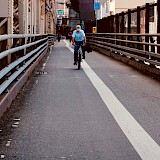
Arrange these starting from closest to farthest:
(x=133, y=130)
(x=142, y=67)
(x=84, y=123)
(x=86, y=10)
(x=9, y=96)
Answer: (x=133, y=130)
(x=84, y=123)
(x=9, y=96)
(x=142, y=67)
(x=86, y=10)

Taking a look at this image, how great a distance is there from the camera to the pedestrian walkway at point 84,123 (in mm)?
6059

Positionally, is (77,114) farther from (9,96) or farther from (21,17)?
(21,17)

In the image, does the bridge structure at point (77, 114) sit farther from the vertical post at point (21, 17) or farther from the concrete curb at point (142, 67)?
the vertical post at point (21, 17)

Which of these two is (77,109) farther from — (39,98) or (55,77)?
(55,77)

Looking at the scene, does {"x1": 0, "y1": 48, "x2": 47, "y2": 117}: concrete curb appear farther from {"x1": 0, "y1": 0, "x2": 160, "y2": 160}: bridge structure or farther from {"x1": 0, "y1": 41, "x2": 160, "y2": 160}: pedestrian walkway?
{"x1": 0, "y1": 41, "x2": 160, "y2": 160}: pedestrian walkway

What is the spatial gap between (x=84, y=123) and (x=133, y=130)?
95 centimetres

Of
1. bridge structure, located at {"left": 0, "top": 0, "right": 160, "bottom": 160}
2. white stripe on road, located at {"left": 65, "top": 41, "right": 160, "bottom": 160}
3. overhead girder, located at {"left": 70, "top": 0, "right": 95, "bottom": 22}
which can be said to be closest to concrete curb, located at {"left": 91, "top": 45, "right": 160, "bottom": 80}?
bridge structure, located at {"left": 0, "top": 0, "right": 160, "bottom": 160}

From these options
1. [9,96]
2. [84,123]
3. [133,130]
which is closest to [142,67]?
[9,96]

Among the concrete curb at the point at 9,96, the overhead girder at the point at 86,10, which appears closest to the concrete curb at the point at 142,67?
the concrete curb at the point at 9,96

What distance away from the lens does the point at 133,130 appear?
7336 mm

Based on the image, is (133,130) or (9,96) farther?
(9,96)

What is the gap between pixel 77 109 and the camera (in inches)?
372

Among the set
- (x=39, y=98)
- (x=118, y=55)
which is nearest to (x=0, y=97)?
(x=39, y=98)

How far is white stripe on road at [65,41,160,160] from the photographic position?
5.97 metres
